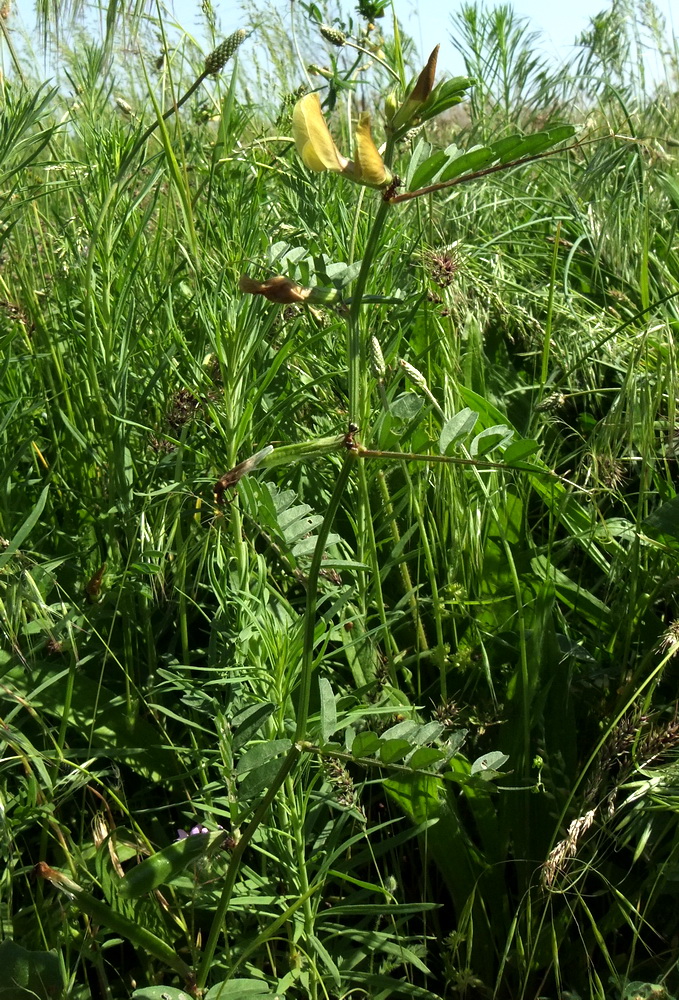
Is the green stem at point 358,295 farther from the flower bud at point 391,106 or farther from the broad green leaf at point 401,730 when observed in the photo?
the broad green leaf at point 401,730

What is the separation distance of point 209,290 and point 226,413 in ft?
0.69

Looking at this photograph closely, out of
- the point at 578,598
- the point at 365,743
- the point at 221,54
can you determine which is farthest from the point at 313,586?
the point at 221,54

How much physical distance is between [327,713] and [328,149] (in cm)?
45

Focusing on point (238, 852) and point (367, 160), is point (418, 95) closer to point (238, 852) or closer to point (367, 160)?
point (367, 160)

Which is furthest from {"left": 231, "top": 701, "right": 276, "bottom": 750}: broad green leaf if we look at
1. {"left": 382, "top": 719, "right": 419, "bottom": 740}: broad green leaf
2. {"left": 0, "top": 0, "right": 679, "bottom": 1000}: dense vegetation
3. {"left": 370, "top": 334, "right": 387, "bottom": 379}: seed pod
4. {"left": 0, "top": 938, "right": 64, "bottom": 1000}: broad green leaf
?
{"left": 370, "top": 334, "right": 387, "bottom": 379}: seed pod

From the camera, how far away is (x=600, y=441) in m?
0.98

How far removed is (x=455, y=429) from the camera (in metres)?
0.75

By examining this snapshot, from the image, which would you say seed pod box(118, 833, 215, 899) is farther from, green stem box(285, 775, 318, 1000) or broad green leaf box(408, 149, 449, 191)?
broad green leaf box(408, 149, 449, 191)

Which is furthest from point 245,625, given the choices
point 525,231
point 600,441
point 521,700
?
point 525,231

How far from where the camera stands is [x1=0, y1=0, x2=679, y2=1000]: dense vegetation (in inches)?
31.1

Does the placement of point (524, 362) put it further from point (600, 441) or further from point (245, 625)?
point (245, 625)

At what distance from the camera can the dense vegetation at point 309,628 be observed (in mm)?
791

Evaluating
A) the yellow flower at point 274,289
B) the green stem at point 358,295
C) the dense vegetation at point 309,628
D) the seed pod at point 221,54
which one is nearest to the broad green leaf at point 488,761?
the dense vegetation at point 309,628

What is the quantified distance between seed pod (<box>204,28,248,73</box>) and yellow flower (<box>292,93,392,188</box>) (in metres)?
0.59
